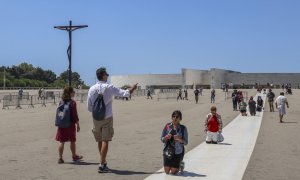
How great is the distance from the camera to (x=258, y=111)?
28016 mm

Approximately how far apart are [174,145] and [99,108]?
1.37 meters

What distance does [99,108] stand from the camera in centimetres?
779

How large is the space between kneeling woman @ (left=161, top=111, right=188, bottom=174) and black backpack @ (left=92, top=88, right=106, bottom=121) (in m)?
1.09

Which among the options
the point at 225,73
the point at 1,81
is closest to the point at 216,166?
the point at 1,81

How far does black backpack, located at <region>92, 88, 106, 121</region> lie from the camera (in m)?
7.77

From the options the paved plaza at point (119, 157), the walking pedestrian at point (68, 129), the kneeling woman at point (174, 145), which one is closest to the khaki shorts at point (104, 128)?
the paved plaza at point (119, 157)

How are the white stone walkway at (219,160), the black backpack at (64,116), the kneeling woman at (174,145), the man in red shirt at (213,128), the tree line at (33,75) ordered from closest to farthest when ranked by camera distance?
the white stone walkway at (219,160)
the kneeling woman at (174,145)
the black backpack at (64,116)
the man in red shirt at (213,128)
the tree line at (33,75)

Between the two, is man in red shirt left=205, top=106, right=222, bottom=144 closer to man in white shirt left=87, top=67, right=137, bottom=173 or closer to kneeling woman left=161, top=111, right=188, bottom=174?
kneeling woman left=161, top=111, right=188, bottom=174

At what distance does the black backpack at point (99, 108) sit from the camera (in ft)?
25.5

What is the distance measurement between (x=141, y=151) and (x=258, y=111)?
60.6ft

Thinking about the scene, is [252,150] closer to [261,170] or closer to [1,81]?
[261,170]

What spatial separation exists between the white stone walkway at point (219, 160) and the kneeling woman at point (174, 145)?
16 cm

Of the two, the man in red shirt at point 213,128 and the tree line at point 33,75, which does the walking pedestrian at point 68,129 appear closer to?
the man in red shirt at point 213,128

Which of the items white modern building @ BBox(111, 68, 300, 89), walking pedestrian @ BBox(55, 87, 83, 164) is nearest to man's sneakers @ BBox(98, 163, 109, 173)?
walking pedestrian @ BBox(55, 87, 83, 164)
